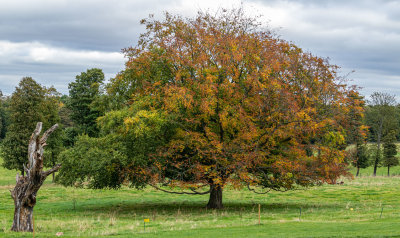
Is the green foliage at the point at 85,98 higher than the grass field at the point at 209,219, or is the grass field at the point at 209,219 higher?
the green foliage at the point at 85,98

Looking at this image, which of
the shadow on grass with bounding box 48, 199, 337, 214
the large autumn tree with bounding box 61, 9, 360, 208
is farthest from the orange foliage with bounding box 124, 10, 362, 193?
the shadow on grass with bounding box 48, 199, 337, 214

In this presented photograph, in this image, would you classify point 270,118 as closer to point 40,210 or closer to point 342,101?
point 342,101

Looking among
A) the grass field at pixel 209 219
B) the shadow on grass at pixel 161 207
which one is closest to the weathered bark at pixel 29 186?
the grass field at pixel 209 219

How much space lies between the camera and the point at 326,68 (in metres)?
28.3

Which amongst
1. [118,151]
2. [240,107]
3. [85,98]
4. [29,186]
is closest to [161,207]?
[118,151]

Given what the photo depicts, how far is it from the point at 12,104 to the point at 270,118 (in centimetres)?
3578

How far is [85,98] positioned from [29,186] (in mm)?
34894

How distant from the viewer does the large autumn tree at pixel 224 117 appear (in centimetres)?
2500

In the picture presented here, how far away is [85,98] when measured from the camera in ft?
173

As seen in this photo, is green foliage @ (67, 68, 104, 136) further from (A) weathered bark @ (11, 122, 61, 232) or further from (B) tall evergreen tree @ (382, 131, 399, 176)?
(B) tall evergreen tree @ (382, 131, 399, 176)

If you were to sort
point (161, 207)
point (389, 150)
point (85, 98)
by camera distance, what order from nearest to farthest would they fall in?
point (161, 207)
point (85, 98)
point (389, 150)

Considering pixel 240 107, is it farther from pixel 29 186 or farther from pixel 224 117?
pixel 29 186

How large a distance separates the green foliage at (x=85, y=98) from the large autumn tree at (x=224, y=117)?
1010 inches

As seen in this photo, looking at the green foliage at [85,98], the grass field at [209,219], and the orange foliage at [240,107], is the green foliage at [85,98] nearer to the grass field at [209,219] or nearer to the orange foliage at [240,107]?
the grass field at [209,219]
